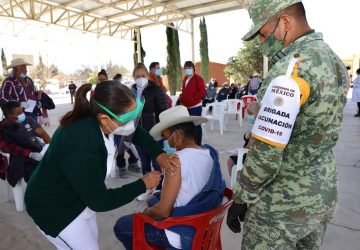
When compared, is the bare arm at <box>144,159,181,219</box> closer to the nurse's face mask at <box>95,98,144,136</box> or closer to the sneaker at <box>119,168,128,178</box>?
the nurse's face mask at <box>95,98,144,136</box>

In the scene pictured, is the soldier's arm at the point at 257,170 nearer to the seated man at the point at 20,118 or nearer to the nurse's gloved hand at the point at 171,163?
the nurse's gloved hand at the point at 171,163

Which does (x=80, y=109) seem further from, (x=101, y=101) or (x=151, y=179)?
(x=151, y=179)

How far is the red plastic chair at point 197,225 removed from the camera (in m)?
1.36

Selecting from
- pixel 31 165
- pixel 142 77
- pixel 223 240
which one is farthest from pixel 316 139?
pixel 31 165

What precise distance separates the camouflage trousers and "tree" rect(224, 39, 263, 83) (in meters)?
20.9

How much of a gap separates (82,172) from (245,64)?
22.0 m

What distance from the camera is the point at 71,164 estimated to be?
1163 millimetres

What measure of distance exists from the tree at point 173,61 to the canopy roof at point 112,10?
8.21ft

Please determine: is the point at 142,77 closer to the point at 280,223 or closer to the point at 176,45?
the point at 280,223

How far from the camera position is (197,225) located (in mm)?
1368

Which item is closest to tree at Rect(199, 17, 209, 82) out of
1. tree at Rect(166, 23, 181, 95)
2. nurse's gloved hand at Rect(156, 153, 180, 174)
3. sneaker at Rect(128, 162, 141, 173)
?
tree at Rect(166, 23, 181, 95)

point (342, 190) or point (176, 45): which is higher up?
point (176, 45)

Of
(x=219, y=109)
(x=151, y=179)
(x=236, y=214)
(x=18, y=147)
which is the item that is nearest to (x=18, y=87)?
(x=18, y=147)

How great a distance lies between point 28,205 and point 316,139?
50.3 inches
